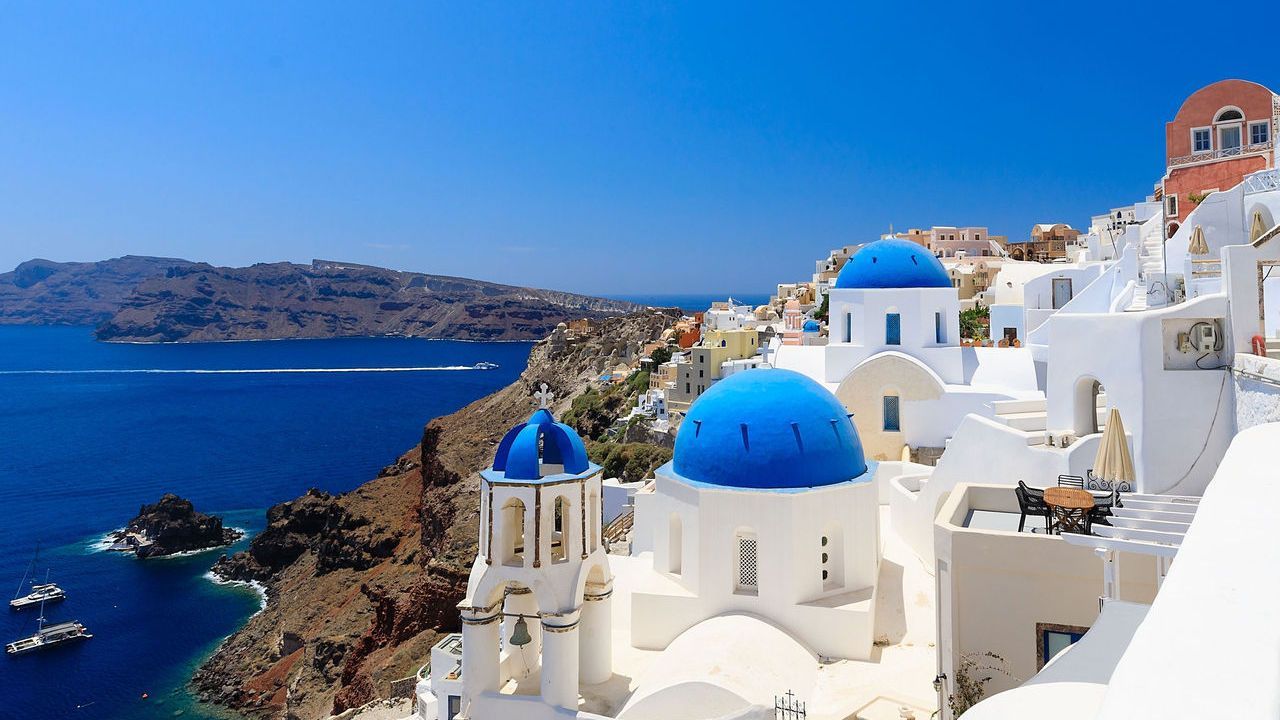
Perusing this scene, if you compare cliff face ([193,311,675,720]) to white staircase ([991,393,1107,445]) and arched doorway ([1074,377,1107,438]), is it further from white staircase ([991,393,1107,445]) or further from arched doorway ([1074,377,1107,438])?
arched doorway ([1074,377,1107,438])

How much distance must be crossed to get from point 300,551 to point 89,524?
15825mm

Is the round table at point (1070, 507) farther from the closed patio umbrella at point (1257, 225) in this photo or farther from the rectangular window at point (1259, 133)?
the rectangular window at point (1259, 133)

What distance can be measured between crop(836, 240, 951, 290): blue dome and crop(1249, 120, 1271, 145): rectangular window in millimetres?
11002

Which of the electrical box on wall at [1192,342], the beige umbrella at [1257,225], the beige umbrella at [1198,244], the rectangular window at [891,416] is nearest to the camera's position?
the electrical box on wall at [1192,342]

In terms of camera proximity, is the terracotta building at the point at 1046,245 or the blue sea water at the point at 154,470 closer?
the blue sea water at the point at 154,470

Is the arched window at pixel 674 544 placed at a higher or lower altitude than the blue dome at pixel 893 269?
lower

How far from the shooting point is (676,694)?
906 cm

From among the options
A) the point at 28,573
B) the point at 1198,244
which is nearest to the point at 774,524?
the point at 1198,244

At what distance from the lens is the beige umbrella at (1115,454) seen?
9055 mm

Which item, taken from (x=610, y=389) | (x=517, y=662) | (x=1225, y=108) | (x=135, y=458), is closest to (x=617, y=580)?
(x=517, y=662)

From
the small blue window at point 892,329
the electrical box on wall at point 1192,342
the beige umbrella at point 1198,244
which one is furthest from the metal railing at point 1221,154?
the electrical box on wall at point 1192,342

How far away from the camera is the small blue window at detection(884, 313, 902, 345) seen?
19.3m

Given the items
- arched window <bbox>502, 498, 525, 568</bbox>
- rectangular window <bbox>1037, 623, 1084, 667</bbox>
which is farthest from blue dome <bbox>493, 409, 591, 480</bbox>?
rectangular window <bbox>1037, 623, 1084, 667</bbox>

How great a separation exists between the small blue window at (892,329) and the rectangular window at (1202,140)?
12189mm
